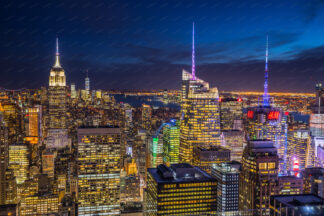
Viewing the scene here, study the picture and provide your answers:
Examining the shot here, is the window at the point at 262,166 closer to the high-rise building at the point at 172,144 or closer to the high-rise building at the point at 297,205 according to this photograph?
the high-rise building at the point at 297,205

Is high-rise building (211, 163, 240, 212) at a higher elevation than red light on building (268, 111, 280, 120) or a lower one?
lower

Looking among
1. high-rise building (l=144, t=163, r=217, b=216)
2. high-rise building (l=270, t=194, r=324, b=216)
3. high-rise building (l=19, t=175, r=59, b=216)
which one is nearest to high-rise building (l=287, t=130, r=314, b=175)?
high-rise building (l=144, t=163, r=217, b=216)

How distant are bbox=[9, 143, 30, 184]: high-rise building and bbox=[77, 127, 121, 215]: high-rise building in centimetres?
1124

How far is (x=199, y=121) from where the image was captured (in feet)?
118

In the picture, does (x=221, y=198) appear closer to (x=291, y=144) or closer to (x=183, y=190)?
(x=183, y=190)

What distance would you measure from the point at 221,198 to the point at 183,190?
5.83m

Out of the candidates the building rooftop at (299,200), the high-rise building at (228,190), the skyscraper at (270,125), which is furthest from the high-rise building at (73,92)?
the building rooftop at (299,200)

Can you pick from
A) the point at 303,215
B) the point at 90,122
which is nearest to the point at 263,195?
the point at 303,215

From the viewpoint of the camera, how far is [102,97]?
6488 centimetres

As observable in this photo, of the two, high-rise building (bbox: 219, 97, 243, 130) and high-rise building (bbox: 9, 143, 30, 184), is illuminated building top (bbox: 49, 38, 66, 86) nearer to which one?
high-rise building (bbox: 9, 143, 30, 184)

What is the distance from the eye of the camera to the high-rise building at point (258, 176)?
60.0 ft

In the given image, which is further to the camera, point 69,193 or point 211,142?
point 211,142

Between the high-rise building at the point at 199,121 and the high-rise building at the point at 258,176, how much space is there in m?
15.9

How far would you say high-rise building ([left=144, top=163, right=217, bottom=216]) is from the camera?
16.9 meters
